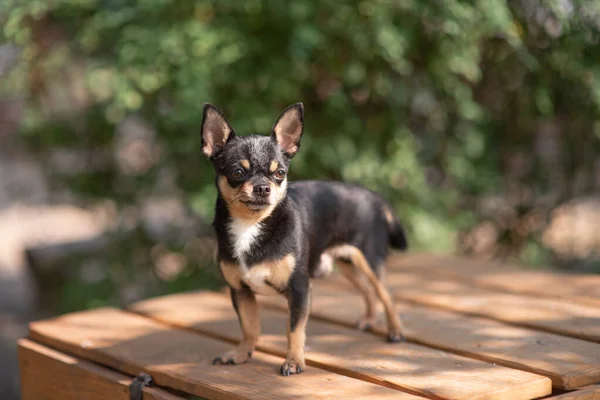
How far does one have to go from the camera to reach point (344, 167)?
5.39 meters

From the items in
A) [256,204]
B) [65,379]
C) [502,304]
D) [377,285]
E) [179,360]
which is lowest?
[65,379]

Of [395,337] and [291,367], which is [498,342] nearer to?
[395,337]

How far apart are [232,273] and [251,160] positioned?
477 mm

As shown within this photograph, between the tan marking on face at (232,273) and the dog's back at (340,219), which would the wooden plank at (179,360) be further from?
the dog's back at (340,219)

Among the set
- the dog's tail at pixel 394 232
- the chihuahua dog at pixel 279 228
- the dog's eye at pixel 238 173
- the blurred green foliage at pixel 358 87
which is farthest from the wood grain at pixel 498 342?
the blurred green foliage at pixel 358 87

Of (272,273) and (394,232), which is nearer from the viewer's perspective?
(272,273)

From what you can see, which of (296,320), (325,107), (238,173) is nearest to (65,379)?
(296,320)

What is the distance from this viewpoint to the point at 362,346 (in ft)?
11.7

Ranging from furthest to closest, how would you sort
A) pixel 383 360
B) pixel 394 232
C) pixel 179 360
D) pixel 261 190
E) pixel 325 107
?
pixel 325 107
pixel 394 232
pixel 179 360
pixel 383 360
pixel 261 190

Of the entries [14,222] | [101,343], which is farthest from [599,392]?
[14,222]

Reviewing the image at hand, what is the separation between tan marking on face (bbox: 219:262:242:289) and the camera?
3.15m

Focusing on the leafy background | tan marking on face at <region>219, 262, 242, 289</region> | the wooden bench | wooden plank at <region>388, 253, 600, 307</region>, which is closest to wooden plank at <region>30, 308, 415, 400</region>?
the wooden bench

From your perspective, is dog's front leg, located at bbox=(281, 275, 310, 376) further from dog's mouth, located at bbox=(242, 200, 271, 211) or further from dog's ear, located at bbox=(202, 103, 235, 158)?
dog's ear, located at bbox=(202, 103, 235, 158)

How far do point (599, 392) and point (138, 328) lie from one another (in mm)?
2216
